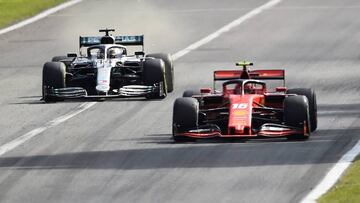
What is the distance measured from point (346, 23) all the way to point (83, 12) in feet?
40.5

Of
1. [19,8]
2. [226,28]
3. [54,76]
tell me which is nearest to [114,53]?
[54,76]

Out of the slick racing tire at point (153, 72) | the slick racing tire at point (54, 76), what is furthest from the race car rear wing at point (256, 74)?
the slick racing tire at point (54, 76)

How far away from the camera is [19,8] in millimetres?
72812

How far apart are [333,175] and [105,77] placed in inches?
574

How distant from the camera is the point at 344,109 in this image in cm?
4303

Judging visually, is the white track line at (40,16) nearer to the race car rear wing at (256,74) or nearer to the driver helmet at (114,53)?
the driver helmet at (114,53)

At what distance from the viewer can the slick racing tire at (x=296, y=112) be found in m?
35.8

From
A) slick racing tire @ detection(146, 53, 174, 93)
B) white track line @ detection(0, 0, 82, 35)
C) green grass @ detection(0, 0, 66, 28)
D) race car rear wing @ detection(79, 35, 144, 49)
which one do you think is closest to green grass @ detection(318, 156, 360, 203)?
slick racing tire @ detection(146, 53, 174, 93)

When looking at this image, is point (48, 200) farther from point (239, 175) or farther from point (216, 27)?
point (216, 27)

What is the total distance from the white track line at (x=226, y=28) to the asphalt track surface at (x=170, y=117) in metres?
0.37

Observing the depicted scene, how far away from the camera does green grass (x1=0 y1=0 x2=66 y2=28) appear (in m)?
70.1

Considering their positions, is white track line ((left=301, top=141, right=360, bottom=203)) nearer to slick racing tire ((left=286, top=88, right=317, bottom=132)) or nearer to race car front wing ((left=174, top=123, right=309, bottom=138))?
race car front wing ((left=174, top=123, right=309, bottom=138))

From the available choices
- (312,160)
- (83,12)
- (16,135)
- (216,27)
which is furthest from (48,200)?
(83,12)

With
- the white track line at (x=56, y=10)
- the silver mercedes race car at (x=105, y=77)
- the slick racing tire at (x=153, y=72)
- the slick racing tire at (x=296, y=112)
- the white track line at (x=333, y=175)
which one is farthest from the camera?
the silver mercedes race car at (x=105, y=77)
